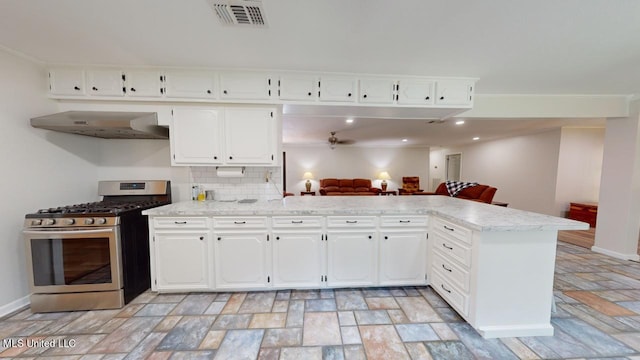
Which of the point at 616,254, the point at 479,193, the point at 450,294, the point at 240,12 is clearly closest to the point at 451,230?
the point at 450,294

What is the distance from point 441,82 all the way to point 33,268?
4.46 meters

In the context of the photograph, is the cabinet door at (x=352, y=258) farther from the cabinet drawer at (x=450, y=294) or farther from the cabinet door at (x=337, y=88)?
the cabinet door at (x=337, y=88)

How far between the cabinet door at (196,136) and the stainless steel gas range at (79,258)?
77cm

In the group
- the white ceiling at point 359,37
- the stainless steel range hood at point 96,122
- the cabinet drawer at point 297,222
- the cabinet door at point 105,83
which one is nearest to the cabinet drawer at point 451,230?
the cabinet drawer at point 297,222

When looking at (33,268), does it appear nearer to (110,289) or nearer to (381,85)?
(110,289)

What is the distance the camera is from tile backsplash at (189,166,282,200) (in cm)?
290

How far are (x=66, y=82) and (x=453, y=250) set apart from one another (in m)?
4.23

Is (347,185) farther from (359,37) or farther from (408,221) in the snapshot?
(359,37)

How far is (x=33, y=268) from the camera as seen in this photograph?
2.04 meters

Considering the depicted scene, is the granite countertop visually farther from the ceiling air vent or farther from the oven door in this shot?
the ceiling air vent

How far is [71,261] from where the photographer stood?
2070mm

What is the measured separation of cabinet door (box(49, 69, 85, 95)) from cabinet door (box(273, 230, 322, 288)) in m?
2.63

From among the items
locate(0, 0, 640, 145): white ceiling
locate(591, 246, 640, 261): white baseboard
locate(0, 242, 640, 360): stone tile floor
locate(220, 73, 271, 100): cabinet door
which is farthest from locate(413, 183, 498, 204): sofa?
locate(220, 73, 271, 100): cabinet door

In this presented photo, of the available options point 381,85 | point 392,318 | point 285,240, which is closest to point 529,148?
point 381,85
